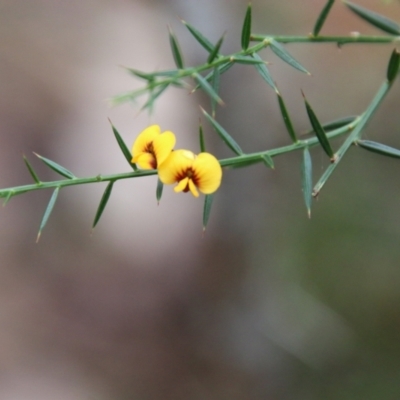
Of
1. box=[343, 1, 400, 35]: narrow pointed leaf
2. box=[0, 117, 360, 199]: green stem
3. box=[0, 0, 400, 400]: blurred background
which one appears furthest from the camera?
box=[0, 0, 400, 400]: blurred background

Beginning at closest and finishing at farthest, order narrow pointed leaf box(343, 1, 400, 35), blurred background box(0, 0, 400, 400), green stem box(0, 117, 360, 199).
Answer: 1. green stem box(0, 117, 360, 199)
2. narrow pointed leaf box(343, 1, 400, 35)
3. blurred background box(0, 0, 400, 400)

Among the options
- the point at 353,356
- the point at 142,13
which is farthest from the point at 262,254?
the point at 142,13

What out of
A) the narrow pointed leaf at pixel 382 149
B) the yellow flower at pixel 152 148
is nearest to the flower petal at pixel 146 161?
the yellow flower at pixel 152 148

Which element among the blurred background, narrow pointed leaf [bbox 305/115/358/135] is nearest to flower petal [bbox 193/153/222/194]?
narrow pointed leaf [bbox 305/115/358/135]

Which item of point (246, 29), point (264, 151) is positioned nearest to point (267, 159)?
point (264, 151)

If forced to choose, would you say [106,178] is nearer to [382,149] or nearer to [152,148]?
[152,148]

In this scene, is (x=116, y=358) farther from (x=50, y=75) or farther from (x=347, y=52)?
(x=347, y=52)

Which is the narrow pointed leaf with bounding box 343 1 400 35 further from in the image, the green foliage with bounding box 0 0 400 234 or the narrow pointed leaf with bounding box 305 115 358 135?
the narrow pointed leaf with bounding box 305 115 358 135
